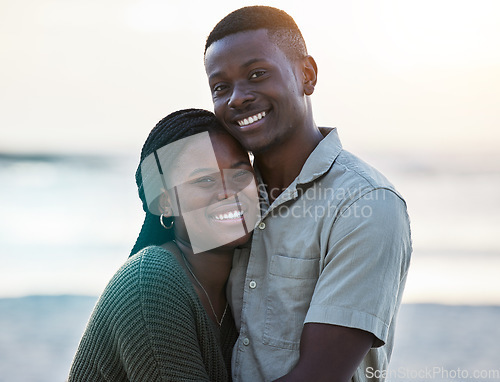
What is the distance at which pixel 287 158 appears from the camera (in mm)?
2264

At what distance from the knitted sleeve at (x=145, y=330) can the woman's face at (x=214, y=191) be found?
203mm

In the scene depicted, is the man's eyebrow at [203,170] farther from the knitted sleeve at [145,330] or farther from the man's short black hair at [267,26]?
the man's short black hair at [267,26]

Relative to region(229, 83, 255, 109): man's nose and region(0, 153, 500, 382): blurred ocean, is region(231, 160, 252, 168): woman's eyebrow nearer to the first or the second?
region(229, 83, 255, 109): man's nose

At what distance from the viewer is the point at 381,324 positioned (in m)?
1.88

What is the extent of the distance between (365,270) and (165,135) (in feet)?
2.69

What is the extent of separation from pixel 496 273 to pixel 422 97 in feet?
10.6

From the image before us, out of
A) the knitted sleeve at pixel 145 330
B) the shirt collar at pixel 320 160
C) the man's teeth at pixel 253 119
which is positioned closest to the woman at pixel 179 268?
the knitted sleeve at pixel 145 330

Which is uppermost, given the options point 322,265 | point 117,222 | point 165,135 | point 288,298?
point 165,135

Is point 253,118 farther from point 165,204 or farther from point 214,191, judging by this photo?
point 165,204

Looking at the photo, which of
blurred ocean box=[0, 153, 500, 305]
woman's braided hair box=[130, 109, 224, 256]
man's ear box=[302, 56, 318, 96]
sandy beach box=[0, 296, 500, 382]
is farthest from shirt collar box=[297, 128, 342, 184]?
blurred ocean box=[0, 153, 500, 305]

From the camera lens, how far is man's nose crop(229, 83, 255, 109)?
218 cm

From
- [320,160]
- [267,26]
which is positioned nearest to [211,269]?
[320,160]

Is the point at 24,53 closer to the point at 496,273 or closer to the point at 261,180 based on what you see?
the point at 496,273

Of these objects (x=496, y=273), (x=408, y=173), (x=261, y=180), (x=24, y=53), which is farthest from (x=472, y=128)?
(x=261, y=180)
